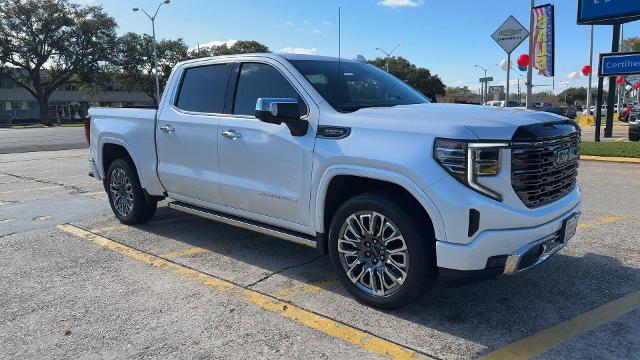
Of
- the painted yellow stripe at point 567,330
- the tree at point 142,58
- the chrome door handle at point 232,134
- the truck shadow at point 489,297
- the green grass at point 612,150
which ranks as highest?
the tree at point 142,58

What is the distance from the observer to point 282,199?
4.43 metres

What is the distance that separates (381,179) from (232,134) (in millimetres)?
1674

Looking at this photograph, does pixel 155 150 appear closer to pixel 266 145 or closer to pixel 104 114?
pixel 104 114

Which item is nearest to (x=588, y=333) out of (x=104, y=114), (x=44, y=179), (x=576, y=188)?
(x=576, y=188)

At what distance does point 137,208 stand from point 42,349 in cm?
302

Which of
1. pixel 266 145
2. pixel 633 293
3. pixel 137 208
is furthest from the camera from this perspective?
pixel 137 208

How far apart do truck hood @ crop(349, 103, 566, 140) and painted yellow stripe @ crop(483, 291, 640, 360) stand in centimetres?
132

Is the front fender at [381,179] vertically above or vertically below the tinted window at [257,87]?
below

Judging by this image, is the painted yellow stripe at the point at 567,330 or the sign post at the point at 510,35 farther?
the sign post at the point at 510,35

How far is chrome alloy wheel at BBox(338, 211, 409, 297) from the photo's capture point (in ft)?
12.2

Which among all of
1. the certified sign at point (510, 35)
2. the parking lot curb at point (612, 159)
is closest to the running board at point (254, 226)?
the parking lot curb at point (612, 159)

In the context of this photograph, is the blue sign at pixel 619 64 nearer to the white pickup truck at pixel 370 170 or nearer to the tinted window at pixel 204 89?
the white pickup truck at pixel 370 170

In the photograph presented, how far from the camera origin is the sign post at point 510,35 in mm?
13641

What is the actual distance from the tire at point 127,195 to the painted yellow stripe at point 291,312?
31.8 inches
